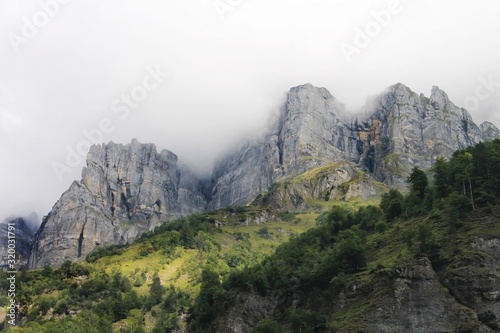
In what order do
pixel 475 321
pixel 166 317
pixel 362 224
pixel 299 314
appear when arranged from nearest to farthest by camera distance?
pixel 475 321 < pixel 299 314 < pixel 362 224 < pixel 166 317

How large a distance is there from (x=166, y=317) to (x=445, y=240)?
91833 millimetres

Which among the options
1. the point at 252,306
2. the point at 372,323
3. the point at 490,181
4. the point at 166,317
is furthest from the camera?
the point at 166,317

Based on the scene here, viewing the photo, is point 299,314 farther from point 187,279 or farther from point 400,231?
point 187,279

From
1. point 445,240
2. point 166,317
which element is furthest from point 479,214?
point 166,317

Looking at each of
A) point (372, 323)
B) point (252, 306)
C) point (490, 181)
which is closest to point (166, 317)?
point (252, 306)

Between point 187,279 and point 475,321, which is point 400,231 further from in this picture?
point 187,279

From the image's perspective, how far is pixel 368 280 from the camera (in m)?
95.2

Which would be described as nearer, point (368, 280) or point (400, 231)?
point (368, 280)

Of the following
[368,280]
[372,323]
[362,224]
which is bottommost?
[372,323]

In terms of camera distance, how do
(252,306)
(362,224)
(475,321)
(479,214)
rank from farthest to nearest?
(362,224) < (252,306) < (479,214) < (475,321)

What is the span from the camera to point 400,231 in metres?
113

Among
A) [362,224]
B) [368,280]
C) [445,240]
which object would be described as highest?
[362,224]

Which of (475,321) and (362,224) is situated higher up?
(362,224)

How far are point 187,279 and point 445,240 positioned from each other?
115954 millimetres
